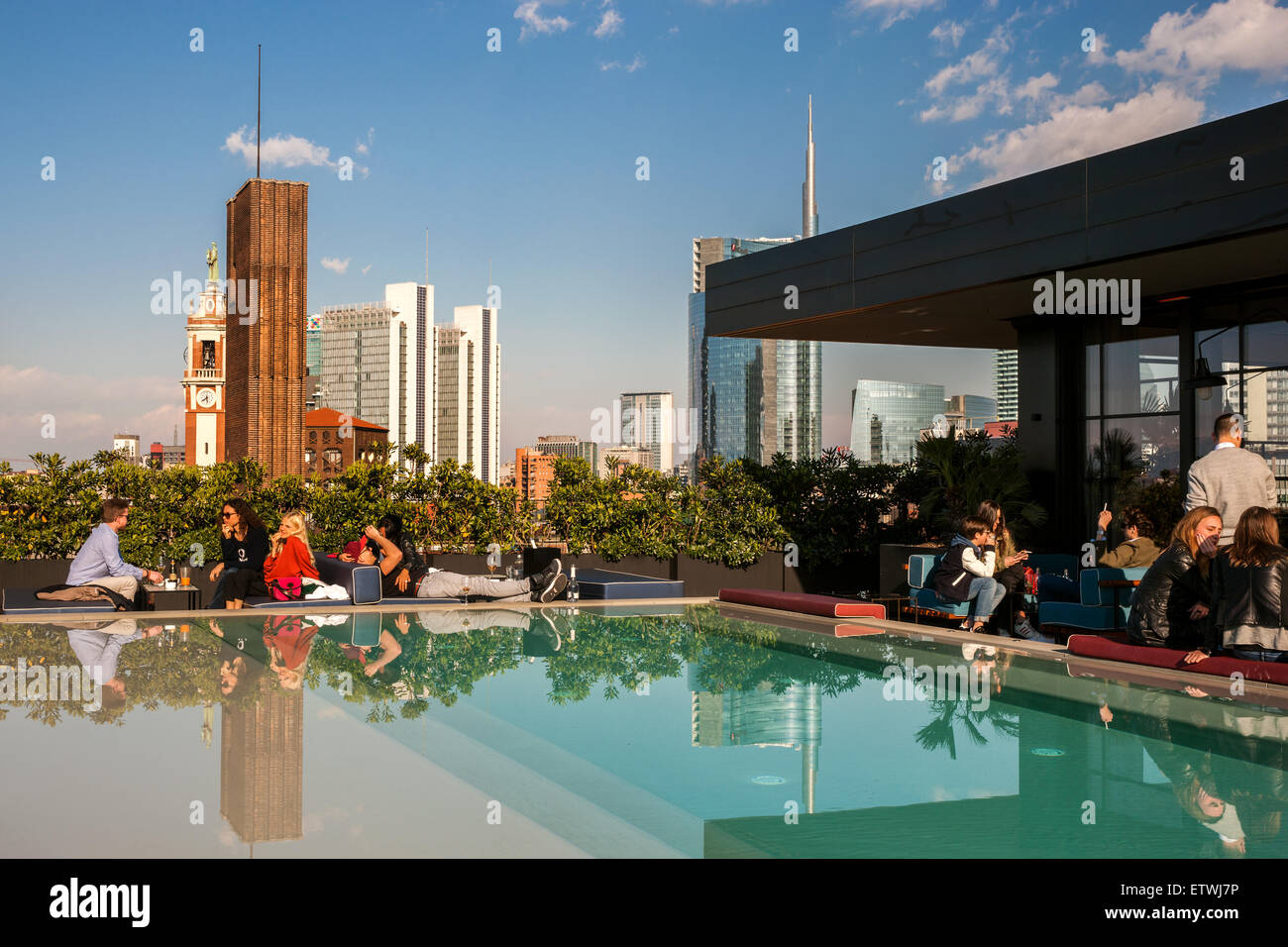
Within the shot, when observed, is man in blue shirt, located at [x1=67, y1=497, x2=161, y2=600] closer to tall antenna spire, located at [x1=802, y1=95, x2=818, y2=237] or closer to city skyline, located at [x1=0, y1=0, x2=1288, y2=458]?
city skyline, located at [x1=0, y1=0, x2=1288, y2=458]

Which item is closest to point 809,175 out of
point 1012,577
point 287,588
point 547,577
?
point 547,577

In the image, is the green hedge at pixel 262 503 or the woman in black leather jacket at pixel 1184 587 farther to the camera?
the green hedge at pixel 262 503

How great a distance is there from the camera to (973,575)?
10453 millimetres

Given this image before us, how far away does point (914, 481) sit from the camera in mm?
15602

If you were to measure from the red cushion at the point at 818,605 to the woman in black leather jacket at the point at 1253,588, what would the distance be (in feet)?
13.7

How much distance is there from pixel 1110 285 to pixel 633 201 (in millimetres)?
77217

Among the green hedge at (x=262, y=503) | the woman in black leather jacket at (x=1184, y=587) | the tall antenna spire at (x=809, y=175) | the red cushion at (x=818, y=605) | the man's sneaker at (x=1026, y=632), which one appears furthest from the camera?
the tall antenna spire at (x=809, y=175)

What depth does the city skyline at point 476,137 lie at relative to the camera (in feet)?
163

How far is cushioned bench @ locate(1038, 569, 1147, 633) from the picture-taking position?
31.2 ft

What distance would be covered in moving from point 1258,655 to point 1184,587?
2.45 feet

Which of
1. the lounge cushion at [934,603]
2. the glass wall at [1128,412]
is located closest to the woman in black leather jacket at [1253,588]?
the lounge cushion at [934,603]

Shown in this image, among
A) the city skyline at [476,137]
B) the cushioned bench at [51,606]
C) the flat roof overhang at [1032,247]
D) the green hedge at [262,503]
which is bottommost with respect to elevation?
the cushioned bench at [51,606]

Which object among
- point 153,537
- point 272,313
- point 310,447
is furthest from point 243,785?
point 310,447

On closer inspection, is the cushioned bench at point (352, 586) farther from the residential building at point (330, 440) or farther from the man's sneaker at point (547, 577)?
the residential building at point (330, 440)
